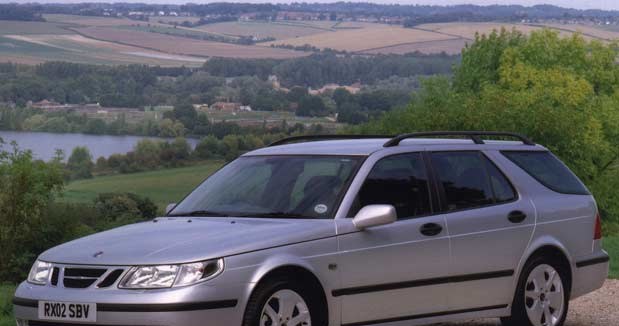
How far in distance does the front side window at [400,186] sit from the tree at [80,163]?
60.9 m

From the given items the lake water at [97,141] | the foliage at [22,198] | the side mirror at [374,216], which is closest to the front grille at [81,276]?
the side mirror at [374,216]

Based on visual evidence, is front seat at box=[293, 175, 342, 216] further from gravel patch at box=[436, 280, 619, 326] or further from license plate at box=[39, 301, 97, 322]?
gravel patch at box=[436, 280, 619, 326]

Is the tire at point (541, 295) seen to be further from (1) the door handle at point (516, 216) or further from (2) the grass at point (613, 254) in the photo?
(2) the grass at point (613, 254)

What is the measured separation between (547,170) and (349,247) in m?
2.59

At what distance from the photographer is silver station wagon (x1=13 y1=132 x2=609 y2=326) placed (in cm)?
682

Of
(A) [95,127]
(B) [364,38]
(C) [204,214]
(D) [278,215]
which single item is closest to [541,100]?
(A) [95,127]

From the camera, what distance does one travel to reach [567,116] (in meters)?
69.6

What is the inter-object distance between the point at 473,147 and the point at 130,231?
2756 millimetres

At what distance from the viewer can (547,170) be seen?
378 inches

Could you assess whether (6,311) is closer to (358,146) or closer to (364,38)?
(358,146)

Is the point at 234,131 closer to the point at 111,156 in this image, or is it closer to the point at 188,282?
the point at 111,156

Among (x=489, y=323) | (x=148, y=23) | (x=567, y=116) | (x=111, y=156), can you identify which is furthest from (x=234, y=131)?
(x=489, y=323)

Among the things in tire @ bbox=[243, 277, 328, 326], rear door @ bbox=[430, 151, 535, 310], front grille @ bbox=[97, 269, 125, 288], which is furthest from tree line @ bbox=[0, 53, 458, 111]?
front grille @ bbox=[97, 269, 125, 288]

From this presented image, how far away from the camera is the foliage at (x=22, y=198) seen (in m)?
28.3
